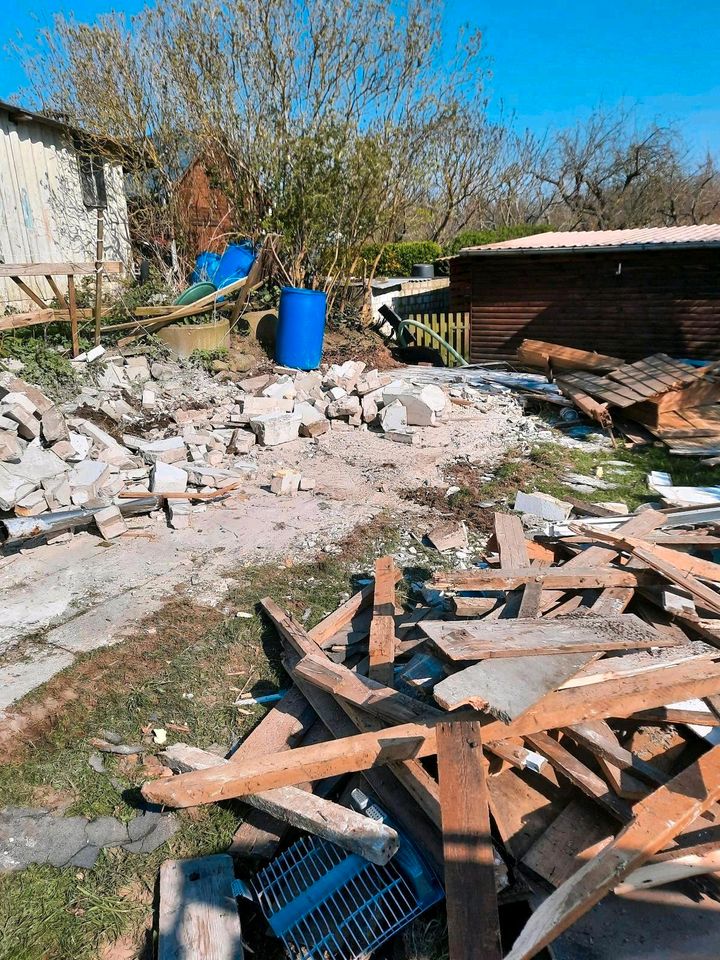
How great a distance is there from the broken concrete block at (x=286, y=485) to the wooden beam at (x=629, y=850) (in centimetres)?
473

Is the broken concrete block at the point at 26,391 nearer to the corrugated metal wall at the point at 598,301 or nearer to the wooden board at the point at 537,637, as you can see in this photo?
the wooden board at the point at 537,637

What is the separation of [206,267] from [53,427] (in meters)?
7.09

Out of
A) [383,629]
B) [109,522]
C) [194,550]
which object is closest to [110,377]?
[109,522]

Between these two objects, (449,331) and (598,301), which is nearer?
(598,301)

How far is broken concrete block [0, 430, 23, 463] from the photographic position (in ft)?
20.1

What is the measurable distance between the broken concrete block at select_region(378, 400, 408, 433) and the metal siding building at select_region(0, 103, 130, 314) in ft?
21.8

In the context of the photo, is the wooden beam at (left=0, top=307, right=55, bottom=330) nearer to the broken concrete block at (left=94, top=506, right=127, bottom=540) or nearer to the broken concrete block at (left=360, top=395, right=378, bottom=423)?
the broken concrete block at (left=94, top=506, right=127, bottom=540)

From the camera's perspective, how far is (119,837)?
9.25 ft

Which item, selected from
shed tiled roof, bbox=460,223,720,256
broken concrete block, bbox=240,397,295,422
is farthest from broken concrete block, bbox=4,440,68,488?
shed tiled roof, bbox=460,223,720,256

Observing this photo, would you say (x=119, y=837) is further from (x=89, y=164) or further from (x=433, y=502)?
(x=89, y=164)

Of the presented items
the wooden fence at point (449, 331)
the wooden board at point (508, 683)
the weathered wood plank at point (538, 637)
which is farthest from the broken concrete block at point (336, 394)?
the wooden board at point (508, 683)

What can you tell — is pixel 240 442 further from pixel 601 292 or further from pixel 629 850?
pixel 601 292

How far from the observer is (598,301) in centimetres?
1327

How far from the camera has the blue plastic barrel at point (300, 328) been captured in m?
10.8
